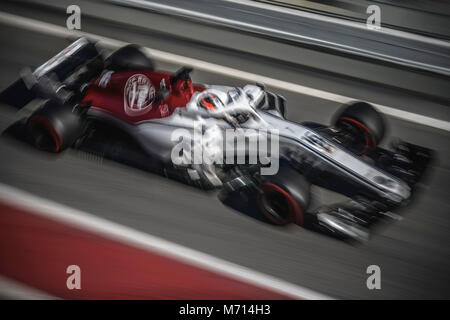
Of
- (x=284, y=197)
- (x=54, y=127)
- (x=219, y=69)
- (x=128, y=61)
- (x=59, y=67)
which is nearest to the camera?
(x=284, y=197)

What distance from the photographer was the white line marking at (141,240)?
4469mm

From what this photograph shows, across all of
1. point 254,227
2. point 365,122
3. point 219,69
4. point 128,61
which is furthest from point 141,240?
point 219,69

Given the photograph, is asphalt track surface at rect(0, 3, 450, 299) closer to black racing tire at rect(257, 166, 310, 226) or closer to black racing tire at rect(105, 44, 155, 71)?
black racing tire at rect(257, 166, 310, 226)

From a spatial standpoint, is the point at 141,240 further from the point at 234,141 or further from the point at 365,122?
the point at 365,122

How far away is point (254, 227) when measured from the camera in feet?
15.8

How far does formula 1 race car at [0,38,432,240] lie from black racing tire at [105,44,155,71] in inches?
Answer: 11.2

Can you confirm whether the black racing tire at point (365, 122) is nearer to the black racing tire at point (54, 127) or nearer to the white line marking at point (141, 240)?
the white line marking at point (141, 240)

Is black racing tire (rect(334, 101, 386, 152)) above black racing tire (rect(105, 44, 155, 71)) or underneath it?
underneath

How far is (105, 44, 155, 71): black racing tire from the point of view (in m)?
5.78

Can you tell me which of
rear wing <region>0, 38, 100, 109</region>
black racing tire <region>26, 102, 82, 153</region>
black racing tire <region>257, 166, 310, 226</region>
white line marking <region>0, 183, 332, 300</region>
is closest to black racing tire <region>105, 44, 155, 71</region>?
rear wing <region>0, 38, 100, 109</region>

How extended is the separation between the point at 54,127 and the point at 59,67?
979mm

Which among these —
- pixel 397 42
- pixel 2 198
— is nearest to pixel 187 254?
pixel 2 198

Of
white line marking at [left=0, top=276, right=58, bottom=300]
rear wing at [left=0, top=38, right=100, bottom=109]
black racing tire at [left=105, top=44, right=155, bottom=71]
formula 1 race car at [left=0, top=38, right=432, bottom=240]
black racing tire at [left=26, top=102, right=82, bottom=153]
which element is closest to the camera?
white line marking at [left=0, top=276, right=58, bottom=300]

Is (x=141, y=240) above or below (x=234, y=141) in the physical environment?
below
